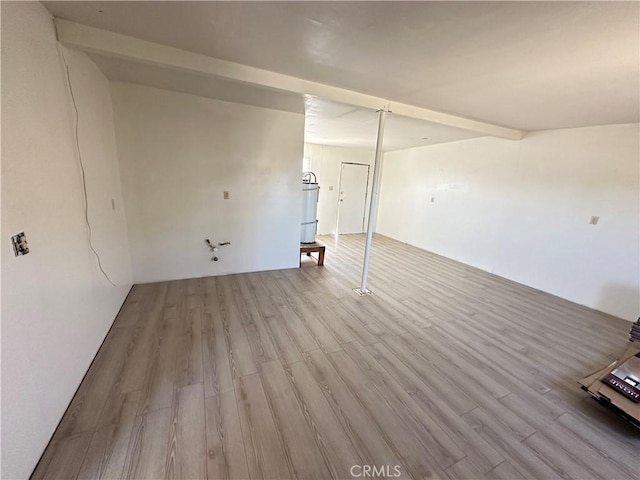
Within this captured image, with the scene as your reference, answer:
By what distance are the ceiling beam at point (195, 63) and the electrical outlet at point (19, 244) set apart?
1.43 meters

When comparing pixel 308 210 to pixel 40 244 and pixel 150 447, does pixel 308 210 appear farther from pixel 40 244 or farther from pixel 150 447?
pixel 150 447

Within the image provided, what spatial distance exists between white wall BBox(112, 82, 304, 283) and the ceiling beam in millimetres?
1163

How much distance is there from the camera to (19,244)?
1.21 m

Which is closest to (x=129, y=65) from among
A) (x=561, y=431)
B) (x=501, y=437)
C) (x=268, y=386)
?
(x=268, y=386)

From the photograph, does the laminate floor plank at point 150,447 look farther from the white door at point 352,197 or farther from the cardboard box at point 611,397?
the white door at point 352,197

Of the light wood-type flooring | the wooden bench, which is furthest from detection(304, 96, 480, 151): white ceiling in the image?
the light wood-type flooring

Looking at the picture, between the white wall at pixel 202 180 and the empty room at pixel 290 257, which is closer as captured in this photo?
the empty room at pixel 290 257

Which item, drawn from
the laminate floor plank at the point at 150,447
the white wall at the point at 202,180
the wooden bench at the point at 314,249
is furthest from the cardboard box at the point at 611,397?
the white wall at the point at 202,180

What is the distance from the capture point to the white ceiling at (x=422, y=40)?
4.56 ft

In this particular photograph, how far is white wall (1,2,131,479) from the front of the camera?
1.15 meters

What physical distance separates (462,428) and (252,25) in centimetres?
293

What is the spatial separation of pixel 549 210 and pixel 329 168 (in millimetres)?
4571

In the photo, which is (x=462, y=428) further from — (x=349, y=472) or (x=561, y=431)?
(x=349, y=472)

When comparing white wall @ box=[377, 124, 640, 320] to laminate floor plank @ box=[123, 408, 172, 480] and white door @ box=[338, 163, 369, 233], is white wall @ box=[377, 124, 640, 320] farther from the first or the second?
laminate floor plank @ box=[123, 408, 172, 480]
